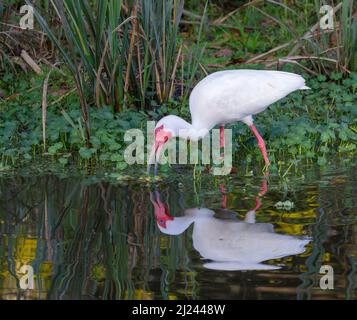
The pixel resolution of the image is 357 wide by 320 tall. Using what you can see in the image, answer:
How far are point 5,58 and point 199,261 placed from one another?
5283mm

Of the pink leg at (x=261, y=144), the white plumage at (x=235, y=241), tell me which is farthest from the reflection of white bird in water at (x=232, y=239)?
the pink leg at (x=261, y=144)

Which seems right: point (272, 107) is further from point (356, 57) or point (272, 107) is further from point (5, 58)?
point (5, 58)

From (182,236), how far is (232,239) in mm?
309

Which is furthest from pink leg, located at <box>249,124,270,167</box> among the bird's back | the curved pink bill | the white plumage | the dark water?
the white plumage

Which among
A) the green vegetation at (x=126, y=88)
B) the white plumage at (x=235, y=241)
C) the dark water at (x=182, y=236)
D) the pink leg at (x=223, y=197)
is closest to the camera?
the dark water at (x=182, y=236)

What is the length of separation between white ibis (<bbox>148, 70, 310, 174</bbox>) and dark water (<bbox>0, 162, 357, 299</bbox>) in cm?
46

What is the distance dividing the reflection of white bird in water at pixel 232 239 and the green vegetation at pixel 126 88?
128 cm

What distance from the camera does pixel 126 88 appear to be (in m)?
8.35

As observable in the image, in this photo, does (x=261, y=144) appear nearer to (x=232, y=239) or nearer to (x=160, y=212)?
(x=160, y=212)

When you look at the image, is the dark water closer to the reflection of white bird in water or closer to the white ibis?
the reflection of white bird in water

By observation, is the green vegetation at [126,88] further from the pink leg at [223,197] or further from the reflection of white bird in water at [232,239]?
the reflection of white bird in water at [232,239]

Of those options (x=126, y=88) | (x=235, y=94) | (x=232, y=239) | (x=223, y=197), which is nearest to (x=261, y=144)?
(x=235, y=94)

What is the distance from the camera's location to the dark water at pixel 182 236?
4891mm
